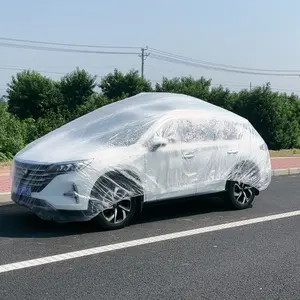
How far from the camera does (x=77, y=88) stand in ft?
111

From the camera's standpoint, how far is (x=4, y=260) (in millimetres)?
5582

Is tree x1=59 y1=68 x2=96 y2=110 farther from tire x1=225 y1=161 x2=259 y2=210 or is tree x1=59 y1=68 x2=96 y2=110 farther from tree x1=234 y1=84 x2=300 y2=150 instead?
tire x1=225 y1=161 x2=259 y2=210

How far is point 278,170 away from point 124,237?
8.48 meters

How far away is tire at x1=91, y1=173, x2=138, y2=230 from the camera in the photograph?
267 inches

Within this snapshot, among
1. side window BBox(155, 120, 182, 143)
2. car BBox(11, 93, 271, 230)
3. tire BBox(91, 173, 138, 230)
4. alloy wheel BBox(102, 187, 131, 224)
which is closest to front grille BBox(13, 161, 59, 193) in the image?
car BBox(11, 93, 271, 230)

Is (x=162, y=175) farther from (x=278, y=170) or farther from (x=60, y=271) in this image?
(x=278, y=170)

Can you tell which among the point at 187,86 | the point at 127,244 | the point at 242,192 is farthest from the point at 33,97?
the point at 127,244

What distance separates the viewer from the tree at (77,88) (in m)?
33.5

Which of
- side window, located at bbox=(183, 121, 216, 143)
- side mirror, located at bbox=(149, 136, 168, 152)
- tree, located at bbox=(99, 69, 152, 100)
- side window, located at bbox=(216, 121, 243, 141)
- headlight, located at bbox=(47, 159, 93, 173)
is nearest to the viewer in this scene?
headlight, located at bbox=(47, 159, 93, 173)

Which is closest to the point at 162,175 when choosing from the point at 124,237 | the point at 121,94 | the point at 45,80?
the point at 124,237

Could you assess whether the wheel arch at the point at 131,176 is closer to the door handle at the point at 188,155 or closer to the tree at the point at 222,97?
the door handle at the point at 188,155

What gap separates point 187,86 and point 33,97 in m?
10.3

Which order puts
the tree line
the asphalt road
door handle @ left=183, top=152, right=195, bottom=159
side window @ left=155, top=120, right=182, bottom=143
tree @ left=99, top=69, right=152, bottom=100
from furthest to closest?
tree @ left=99, top=69, right=152, bottom=100 < the tree line < door handle @ left=183, top=152, right=195, bottom=159 < side window @ left=155, top=120, right=182, bottom=143 < the asphalt road

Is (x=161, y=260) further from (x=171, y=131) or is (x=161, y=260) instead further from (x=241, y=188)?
(x=241, y=188)
